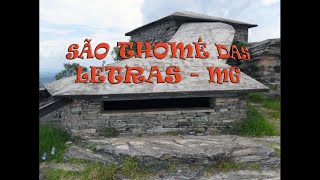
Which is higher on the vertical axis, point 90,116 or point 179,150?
point 90,116

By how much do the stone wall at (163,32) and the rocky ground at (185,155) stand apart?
842 centimetres

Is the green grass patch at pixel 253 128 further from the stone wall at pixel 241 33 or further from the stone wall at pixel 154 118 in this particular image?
the stone wall at pixel 241 33

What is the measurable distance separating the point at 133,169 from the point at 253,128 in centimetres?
358

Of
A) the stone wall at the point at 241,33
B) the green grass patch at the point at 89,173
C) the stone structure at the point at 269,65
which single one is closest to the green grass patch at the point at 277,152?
the green grass patch at the point at 89,173

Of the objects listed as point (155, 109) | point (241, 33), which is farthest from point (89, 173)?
point (241, 33)

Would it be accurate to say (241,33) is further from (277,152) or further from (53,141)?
(53,141)

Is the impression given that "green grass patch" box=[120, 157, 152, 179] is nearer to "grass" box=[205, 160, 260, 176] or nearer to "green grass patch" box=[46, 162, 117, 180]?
"green grass patch" box=[46, 162, 117, 180]

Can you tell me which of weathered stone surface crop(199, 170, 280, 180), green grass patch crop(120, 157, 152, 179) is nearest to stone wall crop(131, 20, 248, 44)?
green grass patch crop(120, 157, 152, 179)

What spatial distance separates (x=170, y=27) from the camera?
1466cm

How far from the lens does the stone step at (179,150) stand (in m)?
6.35

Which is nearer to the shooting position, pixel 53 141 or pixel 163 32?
pixel 53 141
